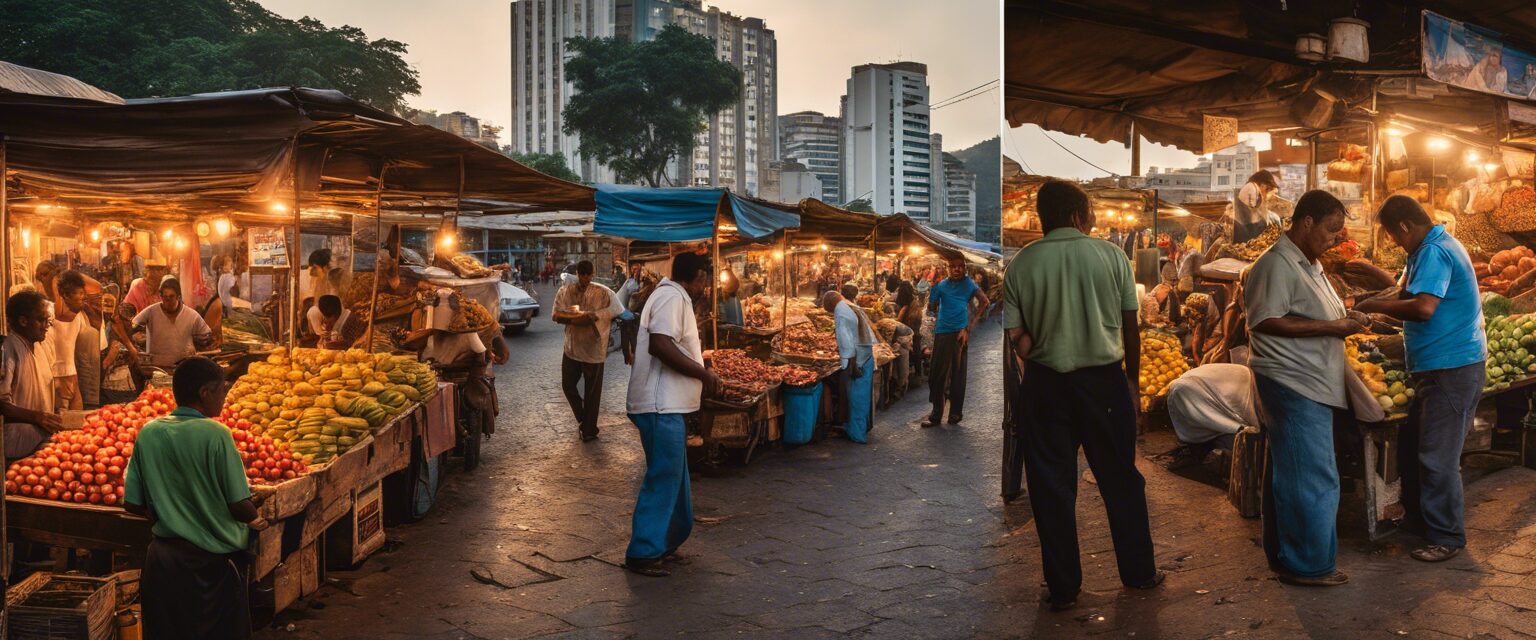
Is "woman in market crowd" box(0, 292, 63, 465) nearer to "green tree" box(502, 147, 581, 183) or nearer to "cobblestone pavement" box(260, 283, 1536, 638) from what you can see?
"cobblestone pavement" box(260, 283, 1536, 638)

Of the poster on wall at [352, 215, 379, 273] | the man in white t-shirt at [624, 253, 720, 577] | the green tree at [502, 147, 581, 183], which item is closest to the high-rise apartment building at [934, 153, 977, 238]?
the poster on wall at [352, 215, 379, 273]

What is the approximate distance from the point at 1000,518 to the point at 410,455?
3561mm

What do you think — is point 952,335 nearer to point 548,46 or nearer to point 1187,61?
point 1187,61

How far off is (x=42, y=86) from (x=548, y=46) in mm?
41185

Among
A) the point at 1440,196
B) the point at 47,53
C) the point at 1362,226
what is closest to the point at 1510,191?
the point at 1440,196

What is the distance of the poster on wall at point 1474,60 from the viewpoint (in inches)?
242

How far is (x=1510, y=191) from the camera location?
26.0 feet

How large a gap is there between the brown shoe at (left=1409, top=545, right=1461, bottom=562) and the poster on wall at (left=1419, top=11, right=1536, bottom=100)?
3.01 m

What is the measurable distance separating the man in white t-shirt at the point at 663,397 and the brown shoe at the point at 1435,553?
325 centimetres

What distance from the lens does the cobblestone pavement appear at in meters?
4.05

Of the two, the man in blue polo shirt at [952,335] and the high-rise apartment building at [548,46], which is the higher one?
the high-rise apartment building at [548,46]

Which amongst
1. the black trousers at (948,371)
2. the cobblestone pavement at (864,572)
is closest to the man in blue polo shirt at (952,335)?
the black trousers at (948,371)

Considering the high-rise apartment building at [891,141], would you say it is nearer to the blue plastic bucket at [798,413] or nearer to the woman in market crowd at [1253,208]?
the blue plastic bucket at [798,413]

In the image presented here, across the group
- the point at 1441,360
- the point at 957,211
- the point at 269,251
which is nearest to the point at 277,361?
the point at 269,251
